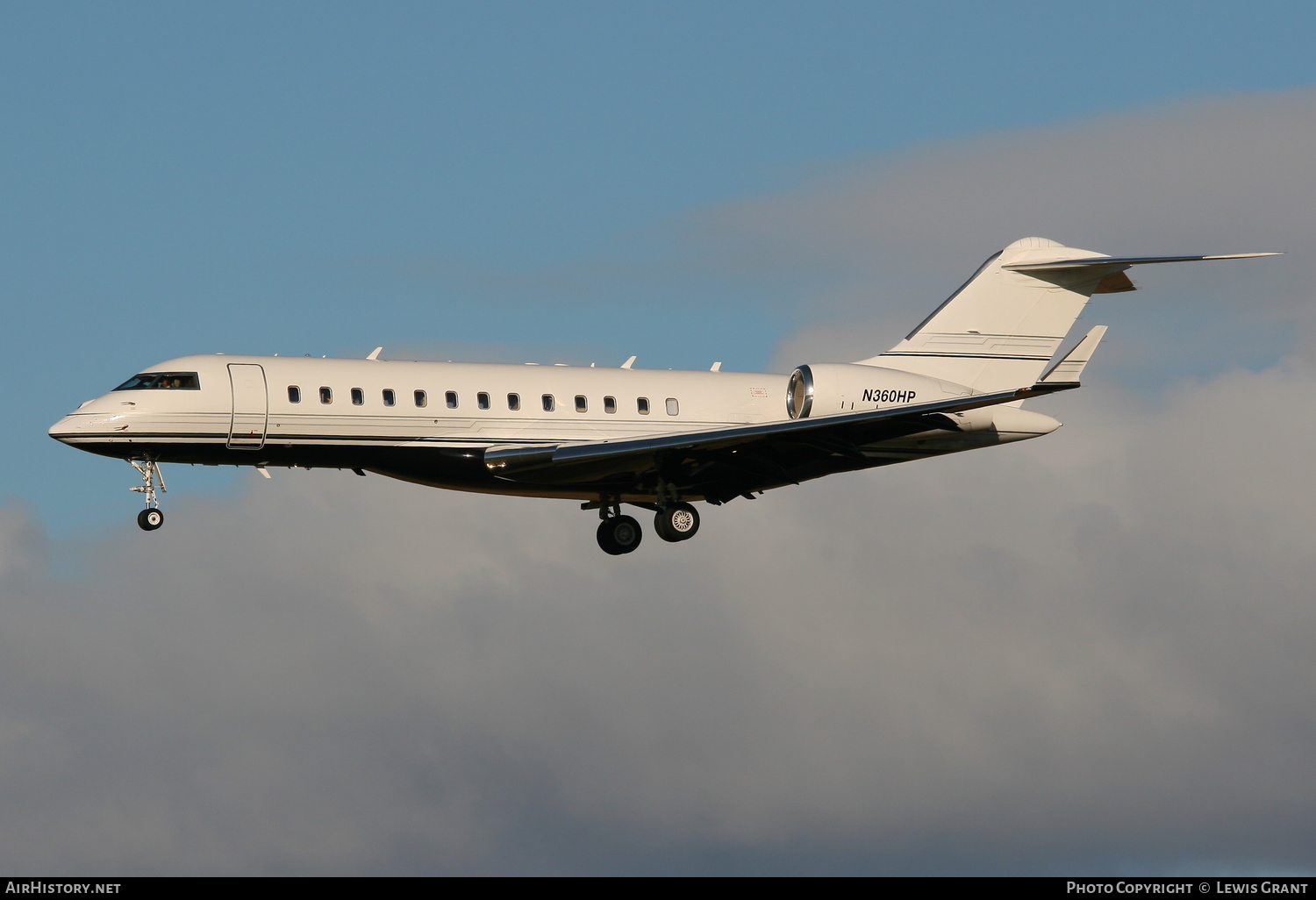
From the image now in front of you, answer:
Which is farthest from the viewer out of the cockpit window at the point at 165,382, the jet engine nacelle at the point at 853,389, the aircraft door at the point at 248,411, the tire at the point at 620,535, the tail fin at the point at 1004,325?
the tail fin at the point at 1004,325

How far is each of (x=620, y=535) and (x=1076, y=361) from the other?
900cm

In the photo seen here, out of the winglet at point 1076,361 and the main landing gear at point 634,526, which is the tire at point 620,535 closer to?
the main landing gear at point 634,526

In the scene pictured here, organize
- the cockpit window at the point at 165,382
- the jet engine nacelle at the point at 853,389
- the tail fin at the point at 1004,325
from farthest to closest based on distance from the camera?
the tail fin at the point at 1004,325 → the jet engine nacelle at the point at 853,389 → the cockpit window at the point at 165,382

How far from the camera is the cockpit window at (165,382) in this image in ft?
93.2

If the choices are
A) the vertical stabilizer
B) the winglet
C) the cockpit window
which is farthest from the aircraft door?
the winglet

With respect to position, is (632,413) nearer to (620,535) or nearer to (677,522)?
(677,522)

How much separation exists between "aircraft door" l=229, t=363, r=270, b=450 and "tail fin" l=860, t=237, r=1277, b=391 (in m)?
11.8

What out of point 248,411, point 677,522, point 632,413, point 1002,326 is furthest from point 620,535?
point 1002,326

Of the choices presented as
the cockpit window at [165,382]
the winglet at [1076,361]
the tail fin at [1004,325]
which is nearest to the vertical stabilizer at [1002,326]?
the tail fin at [1004,325]

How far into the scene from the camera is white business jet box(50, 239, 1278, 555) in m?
28.4

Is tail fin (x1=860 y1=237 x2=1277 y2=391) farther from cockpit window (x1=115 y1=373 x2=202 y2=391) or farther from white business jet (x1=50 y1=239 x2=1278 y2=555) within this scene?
cockpit window (x1=115 y1=373 x2=202 y2=391)

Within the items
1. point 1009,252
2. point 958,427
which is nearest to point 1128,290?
point 1009,252

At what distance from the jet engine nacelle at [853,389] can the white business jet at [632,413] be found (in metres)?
0.04
